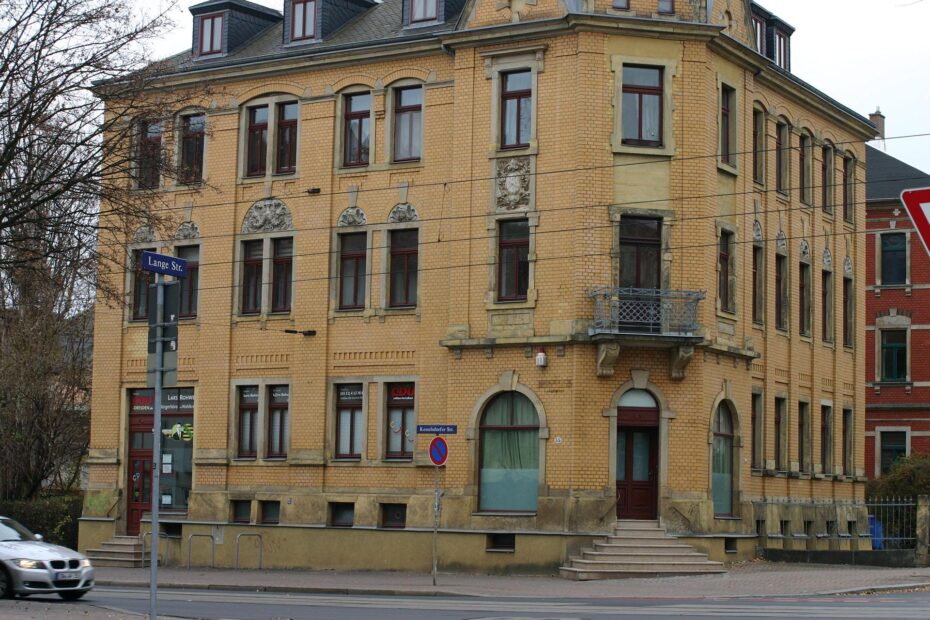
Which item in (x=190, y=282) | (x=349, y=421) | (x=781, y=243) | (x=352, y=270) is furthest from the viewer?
(x=190, y=282)

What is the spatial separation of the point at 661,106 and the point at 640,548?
968 centimetres

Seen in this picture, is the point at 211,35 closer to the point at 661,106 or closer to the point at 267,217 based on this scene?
the point at 267,217

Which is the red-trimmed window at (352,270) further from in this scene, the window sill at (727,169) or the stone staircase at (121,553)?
the window sill at (727,169)

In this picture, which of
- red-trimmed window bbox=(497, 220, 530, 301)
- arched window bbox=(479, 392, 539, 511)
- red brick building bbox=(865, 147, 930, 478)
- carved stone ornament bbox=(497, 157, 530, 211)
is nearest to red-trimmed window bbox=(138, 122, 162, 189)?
carved stone ornament bbox=(497, 157, 530, 211)

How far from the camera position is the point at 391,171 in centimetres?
Result: 3753

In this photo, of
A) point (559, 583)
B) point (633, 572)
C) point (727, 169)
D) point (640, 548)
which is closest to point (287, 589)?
point (559, 583)

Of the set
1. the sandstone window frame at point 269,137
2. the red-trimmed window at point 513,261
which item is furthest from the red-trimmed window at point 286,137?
the red-trimmed window at point 513,261

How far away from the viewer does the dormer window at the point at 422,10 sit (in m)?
37.8

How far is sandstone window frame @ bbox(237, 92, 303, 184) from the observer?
39000mm

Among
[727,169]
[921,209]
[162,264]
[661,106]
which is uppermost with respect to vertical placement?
[661,106]

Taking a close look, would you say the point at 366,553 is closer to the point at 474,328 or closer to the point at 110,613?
the point at 474,328

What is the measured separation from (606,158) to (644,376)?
15.8ft

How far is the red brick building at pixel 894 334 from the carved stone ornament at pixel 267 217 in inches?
1046

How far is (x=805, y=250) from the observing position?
137 ft
